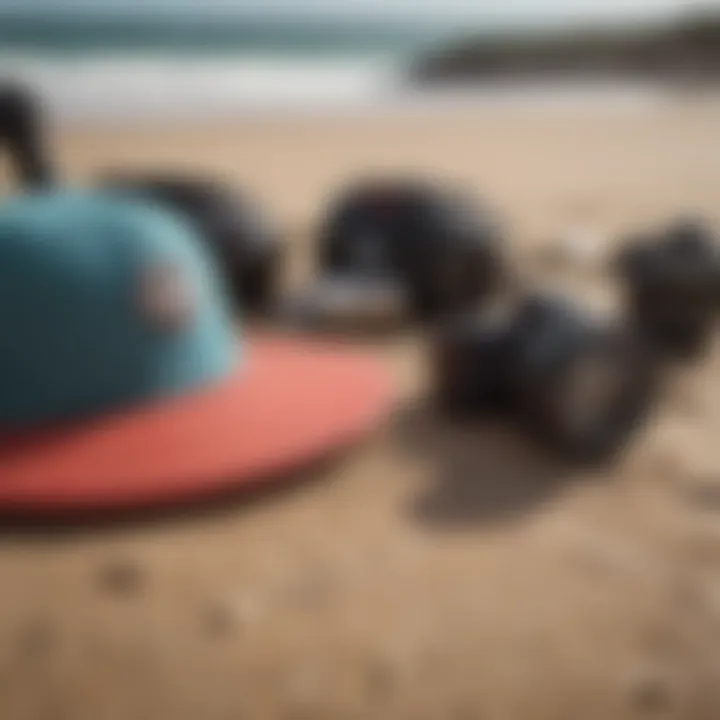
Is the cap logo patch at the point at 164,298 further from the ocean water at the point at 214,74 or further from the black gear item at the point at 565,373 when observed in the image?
the ocean water at the point at 214,74

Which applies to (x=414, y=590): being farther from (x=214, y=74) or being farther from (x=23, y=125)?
(x=214, y=74)

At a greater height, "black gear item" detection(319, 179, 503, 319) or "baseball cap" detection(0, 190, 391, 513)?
"baseball cap" detection(0, 190, 391, 513)

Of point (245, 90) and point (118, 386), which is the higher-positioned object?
point (118, 386)

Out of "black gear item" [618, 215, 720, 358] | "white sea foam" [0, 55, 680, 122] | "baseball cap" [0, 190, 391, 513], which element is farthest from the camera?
"white sea foam" [0, 55, 680, 122]

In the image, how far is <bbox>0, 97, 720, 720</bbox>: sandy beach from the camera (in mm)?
583

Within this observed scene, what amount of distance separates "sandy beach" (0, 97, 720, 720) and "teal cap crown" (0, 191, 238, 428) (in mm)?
114

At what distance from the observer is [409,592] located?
2.25 ft

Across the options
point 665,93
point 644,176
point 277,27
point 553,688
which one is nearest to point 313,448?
point 553,688

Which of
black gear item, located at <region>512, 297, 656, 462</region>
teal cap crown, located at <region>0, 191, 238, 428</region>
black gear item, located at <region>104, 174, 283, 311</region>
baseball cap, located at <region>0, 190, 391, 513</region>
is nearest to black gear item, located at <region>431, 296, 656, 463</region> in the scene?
black gear item, located at <region>512, 297, 656, 462</region>

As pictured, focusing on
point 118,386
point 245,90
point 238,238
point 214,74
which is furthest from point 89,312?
point 214,74

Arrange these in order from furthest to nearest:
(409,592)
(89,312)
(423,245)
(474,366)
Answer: (423,245)
(474,366)
(89,312)
(409,592)

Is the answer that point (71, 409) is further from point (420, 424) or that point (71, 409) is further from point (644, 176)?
point (644, 176)

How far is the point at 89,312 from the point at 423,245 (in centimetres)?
46

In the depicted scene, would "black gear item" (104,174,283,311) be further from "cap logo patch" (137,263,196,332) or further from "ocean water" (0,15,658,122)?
"ocean water" (0,15,658,122)
